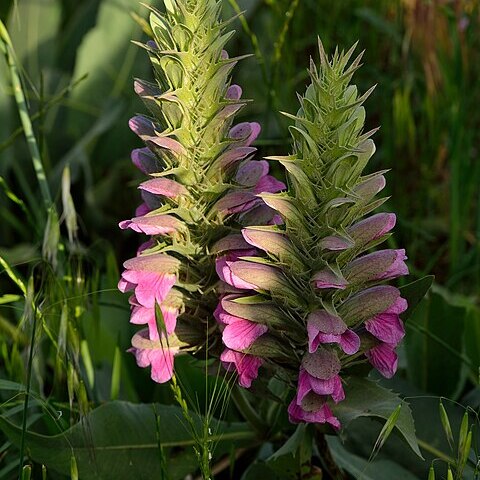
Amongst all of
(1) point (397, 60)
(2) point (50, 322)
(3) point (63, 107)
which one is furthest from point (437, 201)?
(2) point (50, 322)

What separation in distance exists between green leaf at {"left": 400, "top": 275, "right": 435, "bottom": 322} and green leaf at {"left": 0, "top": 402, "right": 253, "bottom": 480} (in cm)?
28

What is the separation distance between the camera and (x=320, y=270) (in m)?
0.92

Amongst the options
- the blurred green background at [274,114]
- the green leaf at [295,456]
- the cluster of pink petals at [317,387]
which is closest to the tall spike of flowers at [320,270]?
the cluster of pink petals at [317,387]

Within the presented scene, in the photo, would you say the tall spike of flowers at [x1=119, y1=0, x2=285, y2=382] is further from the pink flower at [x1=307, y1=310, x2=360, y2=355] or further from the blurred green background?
the blurred green background

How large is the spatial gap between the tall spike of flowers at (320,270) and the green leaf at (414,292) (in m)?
0.06

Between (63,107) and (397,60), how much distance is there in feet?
2.93

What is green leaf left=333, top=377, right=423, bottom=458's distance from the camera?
37.0 inches

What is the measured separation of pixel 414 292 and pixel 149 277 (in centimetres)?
31

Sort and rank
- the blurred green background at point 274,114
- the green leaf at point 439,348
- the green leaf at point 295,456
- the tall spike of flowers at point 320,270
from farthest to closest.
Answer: the blurred green background at point 274,114
the green leaf at point 439,348
the green leaf at point 295,456
the tall spike of flowers at point 320,270

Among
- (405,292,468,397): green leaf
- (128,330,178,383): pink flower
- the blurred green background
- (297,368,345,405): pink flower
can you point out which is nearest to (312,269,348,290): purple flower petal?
(297,368,345,405): pink flower

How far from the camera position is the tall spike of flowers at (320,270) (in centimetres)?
87

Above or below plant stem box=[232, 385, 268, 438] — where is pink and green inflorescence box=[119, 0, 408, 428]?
above

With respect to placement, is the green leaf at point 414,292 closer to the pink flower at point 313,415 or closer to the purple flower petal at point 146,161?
the pink flower at point 313,415

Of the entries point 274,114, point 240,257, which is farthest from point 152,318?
point 274,114
